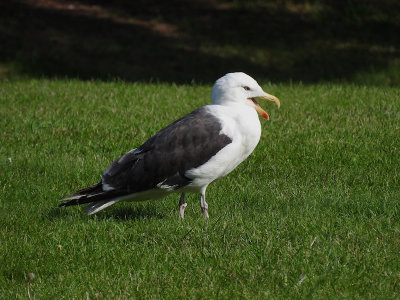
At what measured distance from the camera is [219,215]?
6.35m

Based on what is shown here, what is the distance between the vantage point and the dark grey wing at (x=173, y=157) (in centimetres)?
608

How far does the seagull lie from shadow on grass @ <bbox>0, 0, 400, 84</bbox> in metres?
7.91

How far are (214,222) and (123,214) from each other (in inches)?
45.9

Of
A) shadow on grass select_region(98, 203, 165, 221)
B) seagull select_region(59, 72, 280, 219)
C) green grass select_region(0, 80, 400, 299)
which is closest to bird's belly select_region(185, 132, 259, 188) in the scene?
seagull select_region(59, 72, 280, 219)

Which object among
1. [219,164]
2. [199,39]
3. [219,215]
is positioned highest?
[219,164]

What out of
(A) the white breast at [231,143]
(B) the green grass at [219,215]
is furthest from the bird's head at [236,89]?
(B) the green grass at [219,215]

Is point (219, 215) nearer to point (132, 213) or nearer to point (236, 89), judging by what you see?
point (132, 213)

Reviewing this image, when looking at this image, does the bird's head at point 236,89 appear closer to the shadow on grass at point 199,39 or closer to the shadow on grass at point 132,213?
the shadow on grass at point 132,213

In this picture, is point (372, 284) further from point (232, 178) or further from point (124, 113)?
point (124, 113)

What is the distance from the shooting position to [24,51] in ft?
50.3

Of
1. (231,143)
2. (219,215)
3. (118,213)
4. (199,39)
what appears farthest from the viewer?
(199,39)

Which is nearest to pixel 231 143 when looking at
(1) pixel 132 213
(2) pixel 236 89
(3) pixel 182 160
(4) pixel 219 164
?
(4) pixel 219 164

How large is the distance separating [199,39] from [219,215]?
11.2m

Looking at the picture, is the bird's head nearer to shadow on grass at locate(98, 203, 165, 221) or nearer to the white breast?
the white breast
